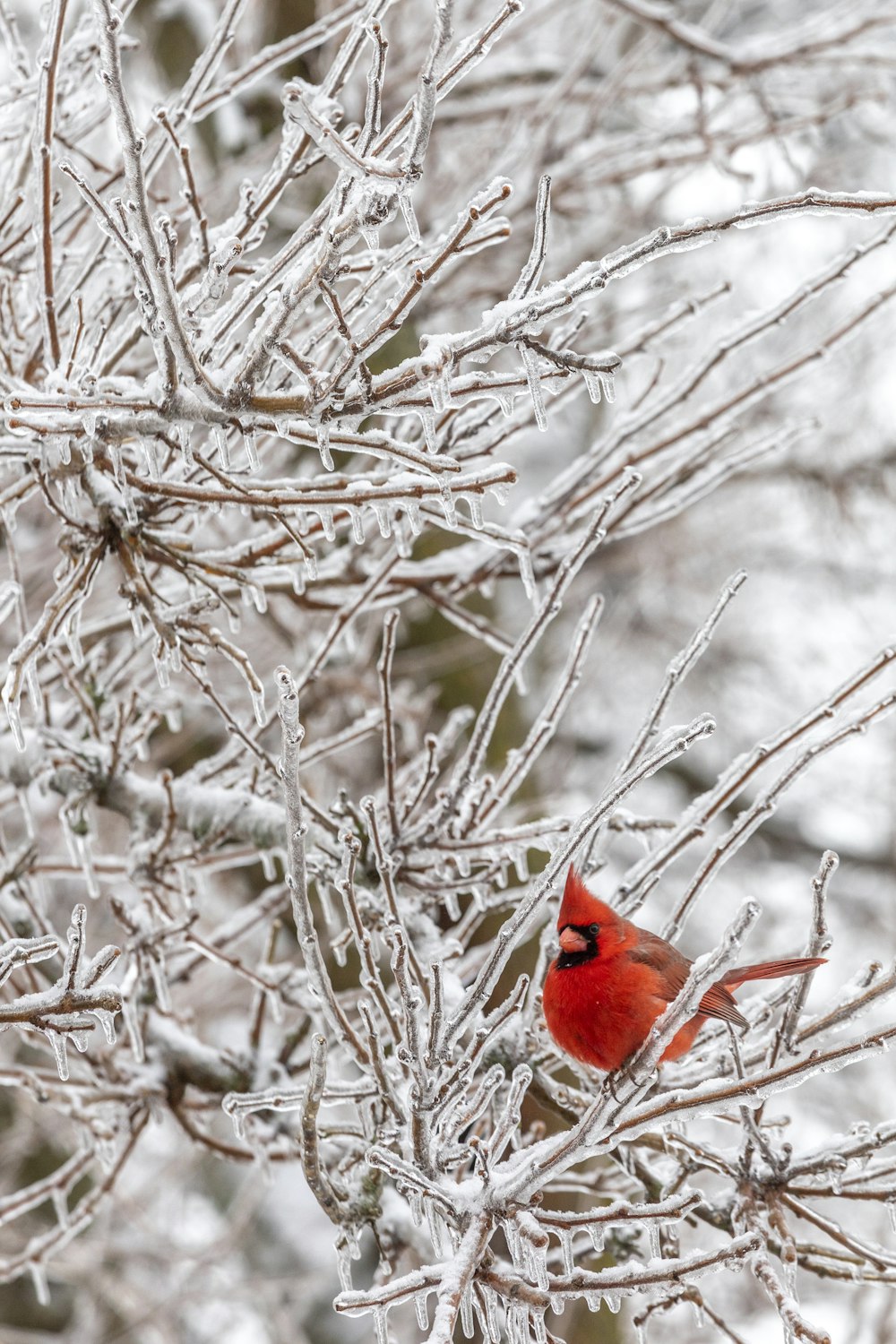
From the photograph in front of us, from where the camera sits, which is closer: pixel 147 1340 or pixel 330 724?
pixel 330 724

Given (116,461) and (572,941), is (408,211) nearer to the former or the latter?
(116,461)

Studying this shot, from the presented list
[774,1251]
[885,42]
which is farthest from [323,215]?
[885,42]

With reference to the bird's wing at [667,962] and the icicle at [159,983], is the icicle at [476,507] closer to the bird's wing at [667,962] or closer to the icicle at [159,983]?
the bird's wing at [667,962]

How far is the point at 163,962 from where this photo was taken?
281 centimetres

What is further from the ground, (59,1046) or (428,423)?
(428,423)

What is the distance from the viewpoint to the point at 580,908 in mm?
2383

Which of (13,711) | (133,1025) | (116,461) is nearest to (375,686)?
(133,1025)

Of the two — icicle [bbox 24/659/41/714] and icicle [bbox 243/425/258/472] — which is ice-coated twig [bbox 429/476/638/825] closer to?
icicle [bbox 243/425/258/472]

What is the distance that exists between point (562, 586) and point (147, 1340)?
22.8 ft

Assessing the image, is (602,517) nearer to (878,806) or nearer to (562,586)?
(562,586)

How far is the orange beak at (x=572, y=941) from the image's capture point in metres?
2.34

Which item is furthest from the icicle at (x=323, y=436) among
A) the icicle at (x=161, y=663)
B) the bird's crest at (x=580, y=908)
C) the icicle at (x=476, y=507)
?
the bird's crest at (x=580, y=908)

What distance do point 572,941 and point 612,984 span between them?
0.16 meters

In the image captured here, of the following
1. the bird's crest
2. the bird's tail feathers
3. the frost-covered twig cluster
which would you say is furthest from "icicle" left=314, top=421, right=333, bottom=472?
the bird's tail feathers
